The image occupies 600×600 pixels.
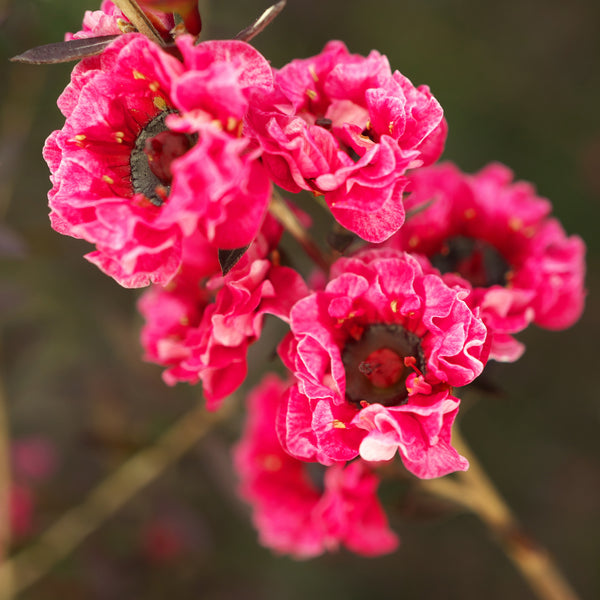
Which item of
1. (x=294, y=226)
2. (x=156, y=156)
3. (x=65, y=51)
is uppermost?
(x=65, y=51)

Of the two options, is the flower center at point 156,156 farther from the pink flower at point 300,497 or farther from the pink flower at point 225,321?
the pink flower at point 300,497

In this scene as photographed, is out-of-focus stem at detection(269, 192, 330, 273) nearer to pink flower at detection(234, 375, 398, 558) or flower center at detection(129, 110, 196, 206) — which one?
flower center at detection(129, 110, 196, 206)

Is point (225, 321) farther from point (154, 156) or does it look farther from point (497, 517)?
point (497, 517)

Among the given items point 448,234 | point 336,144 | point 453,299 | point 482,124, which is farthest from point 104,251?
point 482,124

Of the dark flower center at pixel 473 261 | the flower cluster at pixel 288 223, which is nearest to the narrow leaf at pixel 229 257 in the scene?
the flower cluster at pixel 288 223

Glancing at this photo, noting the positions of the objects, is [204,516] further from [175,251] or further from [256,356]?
[175,251]

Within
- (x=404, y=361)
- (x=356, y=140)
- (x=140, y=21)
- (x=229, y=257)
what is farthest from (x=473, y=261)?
(x=140, y=21)
